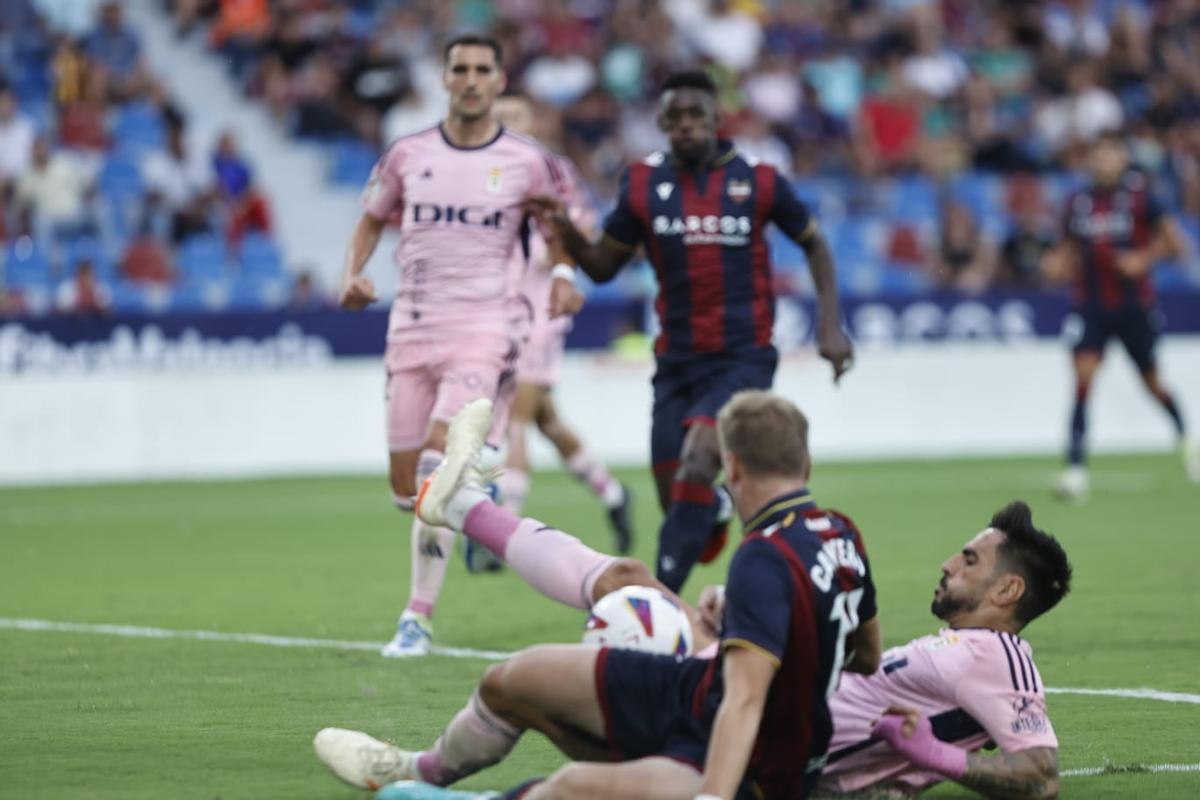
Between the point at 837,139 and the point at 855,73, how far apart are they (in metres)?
1.27

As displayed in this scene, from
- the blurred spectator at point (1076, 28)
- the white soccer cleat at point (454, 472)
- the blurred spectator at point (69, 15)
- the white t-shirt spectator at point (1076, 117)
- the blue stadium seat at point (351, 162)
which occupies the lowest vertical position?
the white soccer cleat at point (454, 472)

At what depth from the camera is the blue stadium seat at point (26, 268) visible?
20828 millimetres

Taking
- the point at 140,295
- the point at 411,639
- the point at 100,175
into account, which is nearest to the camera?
the point at 411,639

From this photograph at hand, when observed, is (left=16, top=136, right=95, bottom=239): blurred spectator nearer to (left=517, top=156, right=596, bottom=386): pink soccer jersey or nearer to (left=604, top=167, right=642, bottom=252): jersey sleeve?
(left=517, top=156, right=596, bottom=386): pink soccer jersey

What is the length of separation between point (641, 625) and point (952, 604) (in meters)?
0.95

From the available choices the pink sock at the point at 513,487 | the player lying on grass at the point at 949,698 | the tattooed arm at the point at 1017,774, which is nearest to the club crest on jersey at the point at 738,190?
the player lying on grass at the point at 949,698

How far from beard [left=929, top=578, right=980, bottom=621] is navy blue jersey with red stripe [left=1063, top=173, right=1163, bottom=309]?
37.3 feet

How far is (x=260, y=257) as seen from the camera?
22.4 meters

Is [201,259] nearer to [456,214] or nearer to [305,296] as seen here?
[305,296]

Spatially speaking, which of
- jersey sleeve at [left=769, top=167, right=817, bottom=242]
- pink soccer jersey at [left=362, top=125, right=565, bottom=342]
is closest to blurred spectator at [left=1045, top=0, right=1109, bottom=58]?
jersey sleeve at [left=769, top=167, right=817, bottom=242]

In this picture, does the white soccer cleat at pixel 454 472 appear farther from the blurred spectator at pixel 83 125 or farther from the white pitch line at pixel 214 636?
the blurred spectator at pixel 83 125

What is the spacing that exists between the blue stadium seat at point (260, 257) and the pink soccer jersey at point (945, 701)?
55.8ft

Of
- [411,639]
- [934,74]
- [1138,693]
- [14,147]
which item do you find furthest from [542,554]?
[934,74]

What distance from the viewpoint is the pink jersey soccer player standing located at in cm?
915
